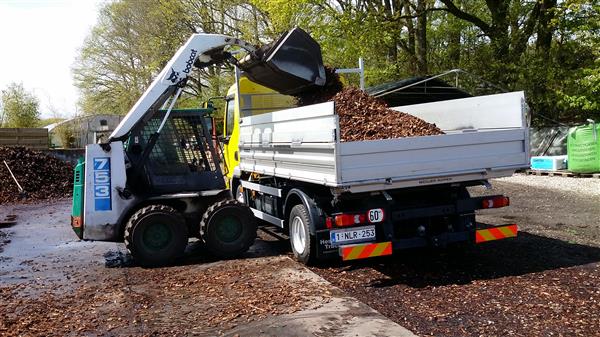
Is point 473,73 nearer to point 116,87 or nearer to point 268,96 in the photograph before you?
point 268,96

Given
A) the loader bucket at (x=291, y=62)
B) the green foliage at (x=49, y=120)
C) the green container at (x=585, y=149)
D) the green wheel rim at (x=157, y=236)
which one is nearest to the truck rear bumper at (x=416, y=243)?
the green wheel rim at (x=157, y=236)

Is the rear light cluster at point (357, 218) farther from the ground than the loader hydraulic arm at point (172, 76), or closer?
closer

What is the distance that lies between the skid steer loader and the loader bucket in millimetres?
15

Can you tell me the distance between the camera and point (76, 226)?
25.0 feet

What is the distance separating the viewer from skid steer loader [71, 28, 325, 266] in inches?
299

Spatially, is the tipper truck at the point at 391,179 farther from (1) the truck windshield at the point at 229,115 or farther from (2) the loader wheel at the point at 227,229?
(1) the truck windshield at the point at 229,115

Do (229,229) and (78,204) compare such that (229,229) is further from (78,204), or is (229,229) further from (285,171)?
(78,204)

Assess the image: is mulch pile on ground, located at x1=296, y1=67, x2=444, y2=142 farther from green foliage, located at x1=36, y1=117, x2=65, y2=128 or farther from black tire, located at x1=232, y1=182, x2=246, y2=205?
green foliage, located at x1=36, y1=117, x2=65, y2=128

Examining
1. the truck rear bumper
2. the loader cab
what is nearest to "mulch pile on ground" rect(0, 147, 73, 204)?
the loader cab

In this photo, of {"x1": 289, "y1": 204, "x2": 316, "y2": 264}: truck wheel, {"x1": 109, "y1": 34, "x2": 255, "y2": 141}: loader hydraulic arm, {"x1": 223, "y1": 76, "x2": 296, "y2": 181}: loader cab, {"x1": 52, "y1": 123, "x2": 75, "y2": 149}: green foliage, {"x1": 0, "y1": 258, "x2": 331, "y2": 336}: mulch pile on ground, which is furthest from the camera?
{"x1": 52, "y1": 123, "x2": 75, "y2": 149}: green foliage

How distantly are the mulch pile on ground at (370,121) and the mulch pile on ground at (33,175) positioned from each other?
14404mm

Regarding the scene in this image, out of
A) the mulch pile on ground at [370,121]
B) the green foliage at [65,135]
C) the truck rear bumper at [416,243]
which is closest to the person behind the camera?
the truck rear bumper at [416,243]

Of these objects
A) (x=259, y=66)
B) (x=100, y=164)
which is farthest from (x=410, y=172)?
(x=100, y=164)

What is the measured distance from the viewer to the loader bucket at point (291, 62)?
26.9 ft
